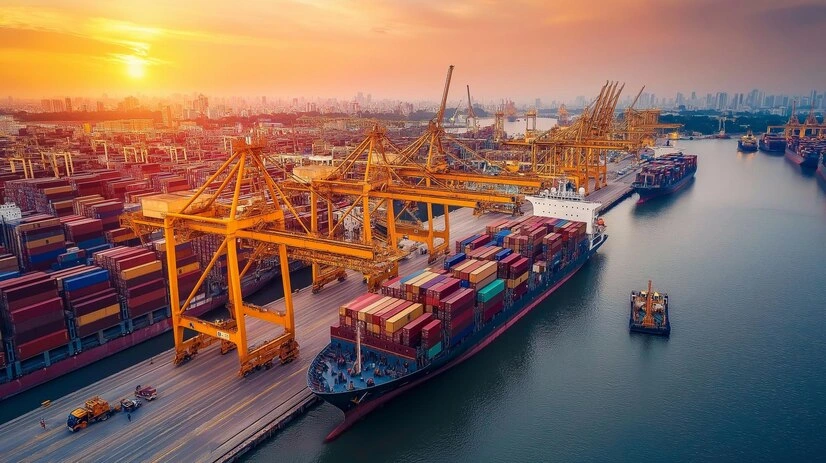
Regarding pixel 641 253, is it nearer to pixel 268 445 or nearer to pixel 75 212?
pixel 268 445

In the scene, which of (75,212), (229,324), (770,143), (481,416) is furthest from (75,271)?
(770,143)

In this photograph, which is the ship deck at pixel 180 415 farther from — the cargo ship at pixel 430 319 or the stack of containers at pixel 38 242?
the stack of containers at pixel 38 242

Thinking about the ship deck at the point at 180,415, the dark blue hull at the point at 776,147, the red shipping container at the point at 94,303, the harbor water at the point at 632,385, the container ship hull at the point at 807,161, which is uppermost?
the dark blue hull at the point at 776,147

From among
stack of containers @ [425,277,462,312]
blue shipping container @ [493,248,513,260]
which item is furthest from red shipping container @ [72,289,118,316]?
blue shipping container @ [493,248,513,260]

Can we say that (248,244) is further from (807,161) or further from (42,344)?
(807,161)

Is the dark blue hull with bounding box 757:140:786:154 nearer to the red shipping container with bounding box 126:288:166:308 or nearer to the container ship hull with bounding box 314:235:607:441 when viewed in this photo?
the container ship hull with bounding box 314:235:607:441

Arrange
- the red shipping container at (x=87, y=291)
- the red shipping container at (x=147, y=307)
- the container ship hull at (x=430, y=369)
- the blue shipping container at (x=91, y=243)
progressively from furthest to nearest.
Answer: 1. the blue shipping container at (x=91, y=243)
2. the red shipping container at (x=147, y=307)
3. the red shipping container at (x=87, y=291)
4. the container ship hull at (x=430, y=369)

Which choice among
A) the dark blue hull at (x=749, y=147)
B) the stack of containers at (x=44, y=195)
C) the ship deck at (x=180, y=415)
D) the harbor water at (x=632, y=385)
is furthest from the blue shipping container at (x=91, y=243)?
the dark blue hull at (x=749, y=147)
